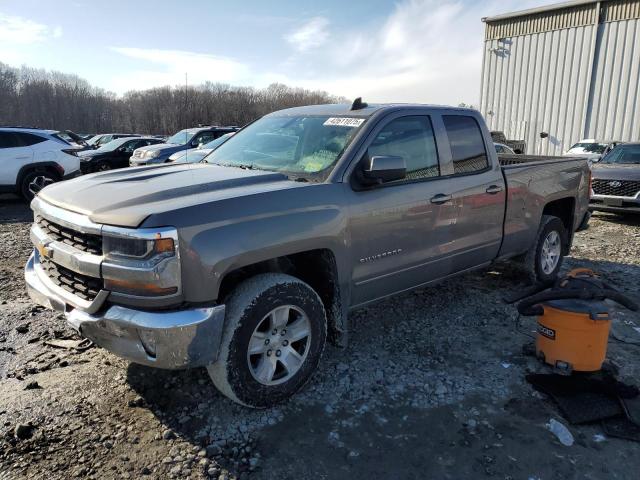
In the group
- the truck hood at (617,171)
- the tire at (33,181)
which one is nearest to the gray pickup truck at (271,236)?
the truck hood at (617,171)

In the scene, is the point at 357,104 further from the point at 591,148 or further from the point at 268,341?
the point at 591,148

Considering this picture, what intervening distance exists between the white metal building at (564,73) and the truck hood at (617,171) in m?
11.8

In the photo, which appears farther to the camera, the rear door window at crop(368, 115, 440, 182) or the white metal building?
the white metal building

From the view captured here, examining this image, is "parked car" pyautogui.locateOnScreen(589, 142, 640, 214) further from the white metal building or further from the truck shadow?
the white metal building

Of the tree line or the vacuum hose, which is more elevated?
the tree line

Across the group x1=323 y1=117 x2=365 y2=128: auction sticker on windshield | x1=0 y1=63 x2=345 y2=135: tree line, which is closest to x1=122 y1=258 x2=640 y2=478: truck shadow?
x1=323 y1=117 x2=365 y2=128: auction sticker on windshield

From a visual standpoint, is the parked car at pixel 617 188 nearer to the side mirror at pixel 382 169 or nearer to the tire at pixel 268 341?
the side mirror at pixel 382 169

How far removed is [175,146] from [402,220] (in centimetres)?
1204

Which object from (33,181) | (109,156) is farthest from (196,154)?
(109,156)

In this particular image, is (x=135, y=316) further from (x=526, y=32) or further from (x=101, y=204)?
(x=526, y=32)

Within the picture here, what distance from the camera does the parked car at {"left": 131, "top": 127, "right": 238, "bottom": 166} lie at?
43.8 ft

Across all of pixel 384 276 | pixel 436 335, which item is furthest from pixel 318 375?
pixel 436 335

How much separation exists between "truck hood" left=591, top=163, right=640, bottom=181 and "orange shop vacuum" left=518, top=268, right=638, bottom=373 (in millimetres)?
7471

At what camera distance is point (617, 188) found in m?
9.70
